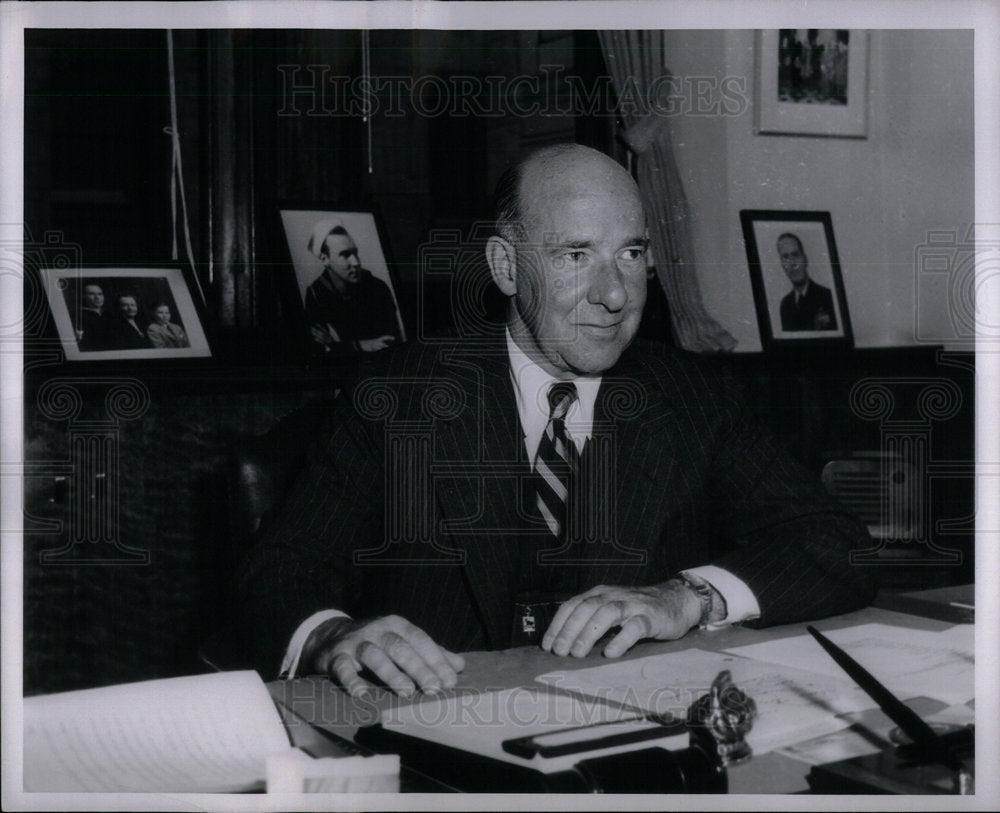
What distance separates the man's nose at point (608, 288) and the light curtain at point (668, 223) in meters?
0.80

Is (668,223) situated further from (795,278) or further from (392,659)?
(392,659)

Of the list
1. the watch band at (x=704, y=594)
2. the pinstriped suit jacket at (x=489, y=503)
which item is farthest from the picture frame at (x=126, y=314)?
the watch band at (x=704, y=594)

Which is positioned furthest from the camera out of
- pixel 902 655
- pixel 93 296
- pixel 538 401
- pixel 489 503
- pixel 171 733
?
pixel 93 296

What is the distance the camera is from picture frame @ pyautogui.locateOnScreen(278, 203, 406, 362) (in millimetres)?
2248

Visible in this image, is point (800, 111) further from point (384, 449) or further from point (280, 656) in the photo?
point (280, 656)

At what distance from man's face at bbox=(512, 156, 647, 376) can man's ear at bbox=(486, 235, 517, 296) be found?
0.02 meters

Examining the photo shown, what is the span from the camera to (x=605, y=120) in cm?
234

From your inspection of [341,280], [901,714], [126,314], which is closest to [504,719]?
[901,714]

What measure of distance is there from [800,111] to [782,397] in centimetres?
69

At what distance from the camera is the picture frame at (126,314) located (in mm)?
1924

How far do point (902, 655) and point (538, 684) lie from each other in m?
0.44

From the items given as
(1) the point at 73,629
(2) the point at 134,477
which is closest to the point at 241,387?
(2) the point at 134,477

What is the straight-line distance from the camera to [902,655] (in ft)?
3.84

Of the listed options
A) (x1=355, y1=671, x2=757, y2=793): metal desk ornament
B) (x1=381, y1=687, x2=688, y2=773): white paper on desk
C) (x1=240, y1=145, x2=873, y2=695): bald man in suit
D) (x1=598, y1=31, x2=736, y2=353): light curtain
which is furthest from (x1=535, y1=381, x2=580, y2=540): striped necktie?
(x1=598, y1=31, x2=736, y2=353): light curtain
